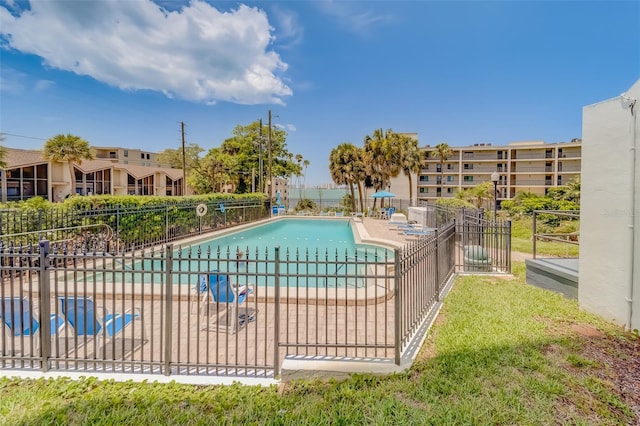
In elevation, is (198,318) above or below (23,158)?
below

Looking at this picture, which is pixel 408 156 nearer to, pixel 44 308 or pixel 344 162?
pixel 344 162

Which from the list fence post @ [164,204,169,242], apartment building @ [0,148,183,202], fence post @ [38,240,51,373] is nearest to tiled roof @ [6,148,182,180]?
apartment building @ [0,148,183,202]

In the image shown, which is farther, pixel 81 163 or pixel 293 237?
pixel 81 163

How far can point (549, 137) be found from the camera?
4953cm

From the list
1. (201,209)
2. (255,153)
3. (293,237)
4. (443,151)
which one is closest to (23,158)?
(255,153)

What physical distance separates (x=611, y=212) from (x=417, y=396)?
4.35 m

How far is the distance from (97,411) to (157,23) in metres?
14.1

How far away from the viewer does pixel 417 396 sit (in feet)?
9.61

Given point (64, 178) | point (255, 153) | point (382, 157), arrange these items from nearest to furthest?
point (382, 157), point (64, 178), point (255, 153)

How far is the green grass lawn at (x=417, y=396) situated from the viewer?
2.61m

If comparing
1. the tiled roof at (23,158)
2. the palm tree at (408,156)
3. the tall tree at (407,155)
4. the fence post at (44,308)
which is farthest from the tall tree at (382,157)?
the tiled roof at (23,158)

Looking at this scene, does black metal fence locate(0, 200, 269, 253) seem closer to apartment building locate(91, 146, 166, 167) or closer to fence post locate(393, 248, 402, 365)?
fence post locate(393, 248, 402, 365)

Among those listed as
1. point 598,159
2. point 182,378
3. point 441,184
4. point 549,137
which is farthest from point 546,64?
point 549,137

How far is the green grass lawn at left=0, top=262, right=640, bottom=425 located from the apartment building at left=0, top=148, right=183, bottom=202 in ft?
100
